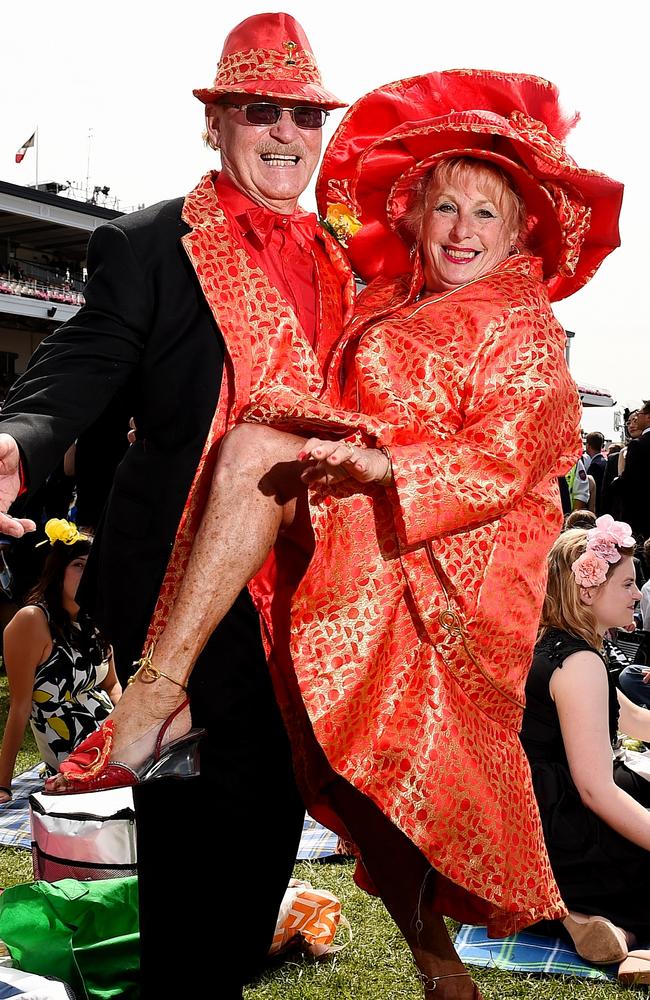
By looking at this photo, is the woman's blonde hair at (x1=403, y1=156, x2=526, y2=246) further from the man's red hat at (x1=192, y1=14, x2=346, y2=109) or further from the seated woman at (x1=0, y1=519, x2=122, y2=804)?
the seated woman at (x1=0, y1=519, x2=122, y2=804)

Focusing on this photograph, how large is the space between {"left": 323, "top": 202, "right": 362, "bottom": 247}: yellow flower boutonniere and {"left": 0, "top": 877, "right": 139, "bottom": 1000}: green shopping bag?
214 centimetres

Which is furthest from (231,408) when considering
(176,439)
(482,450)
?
(482,450)

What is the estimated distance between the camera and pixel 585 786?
3729 millimetres

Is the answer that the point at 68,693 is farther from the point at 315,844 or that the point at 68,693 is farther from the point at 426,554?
the point at 426,554

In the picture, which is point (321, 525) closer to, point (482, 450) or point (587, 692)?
point (482, 450)

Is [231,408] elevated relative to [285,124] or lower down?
lower down

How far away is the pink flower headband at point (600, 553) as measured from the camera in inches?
157

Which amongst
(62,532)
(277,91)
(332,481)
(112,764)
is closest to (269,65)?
(277,91)

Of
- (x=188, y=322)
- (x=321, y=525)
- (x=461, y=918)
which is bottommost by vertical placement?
(x=461, y=918)

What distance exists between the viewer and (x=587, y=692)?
3676 mm

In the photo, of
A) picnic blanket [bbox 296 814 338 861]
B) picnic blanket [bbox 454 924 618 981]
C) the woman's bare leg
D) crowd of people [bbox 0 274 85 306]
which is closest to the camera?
the woman's bare leg

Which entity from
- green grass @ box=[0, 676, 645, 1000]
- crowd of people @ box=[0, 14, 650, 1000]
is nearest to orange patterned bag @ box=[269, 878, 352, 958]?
green grass @ box=[0, 676, 645, 1000]

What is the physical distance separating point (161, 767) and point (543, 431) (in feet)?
3.32

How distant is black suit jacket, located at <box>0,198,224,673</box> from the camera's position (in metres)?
2.27
